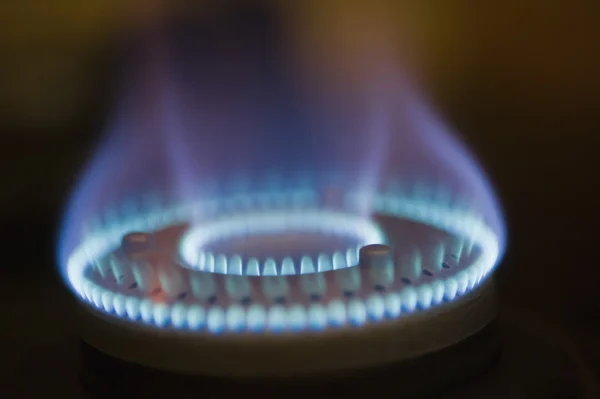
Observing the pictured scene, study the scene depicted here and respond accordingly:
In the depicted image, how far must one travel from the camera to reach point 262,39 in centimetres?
150

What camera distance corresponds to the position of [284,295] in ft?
2.79

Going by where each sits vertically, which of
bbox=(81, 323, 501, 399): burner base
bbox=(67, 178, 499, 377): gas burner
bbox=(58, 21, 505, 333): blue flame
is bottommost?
bbox=(81, 323, 501, 399): burner base

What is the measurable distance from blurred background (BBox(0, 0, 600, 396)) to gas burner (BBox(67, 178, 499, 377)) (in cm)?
40

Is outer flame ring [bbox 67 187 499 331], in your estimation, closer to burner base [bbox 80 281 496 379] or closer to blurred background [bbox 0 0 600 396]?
burner base [bbox 80 281 496 379]

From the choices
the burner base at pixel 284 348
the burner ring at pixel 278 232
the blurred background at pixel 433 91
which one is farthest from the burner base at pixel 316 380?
the blurred background at pixel 433 91

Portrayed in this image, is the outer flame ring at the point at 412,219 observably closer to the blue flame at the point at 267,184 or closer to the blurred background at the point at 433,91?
the blue flame at the point at 267,184

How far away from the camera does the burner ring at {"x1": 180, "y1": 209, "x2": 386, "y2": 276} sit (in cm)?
97

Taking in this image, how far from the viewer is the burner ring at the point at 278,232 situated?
3.18 feet

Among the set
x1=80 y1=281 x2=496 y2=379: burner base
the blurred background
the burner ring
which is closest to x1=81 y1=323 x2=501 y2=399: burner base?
x1=80 y1=281 x2=496 y2=379: burner base

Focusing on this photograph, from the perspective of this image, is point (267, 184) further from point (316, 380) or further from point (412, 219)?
point (316, 380)

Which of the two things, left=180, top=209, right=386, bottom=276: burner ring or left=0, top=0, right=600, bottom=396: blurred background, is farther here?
left=0, top=0, right=600, bottom=396: blurred background

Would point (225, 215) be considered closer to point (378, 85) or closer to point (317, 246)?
point (317, 246)

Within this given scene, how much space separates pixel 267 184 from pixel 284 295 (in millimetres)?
537

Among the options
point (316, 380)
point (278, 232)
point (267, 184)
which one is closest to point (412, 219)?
point (278, 232)
